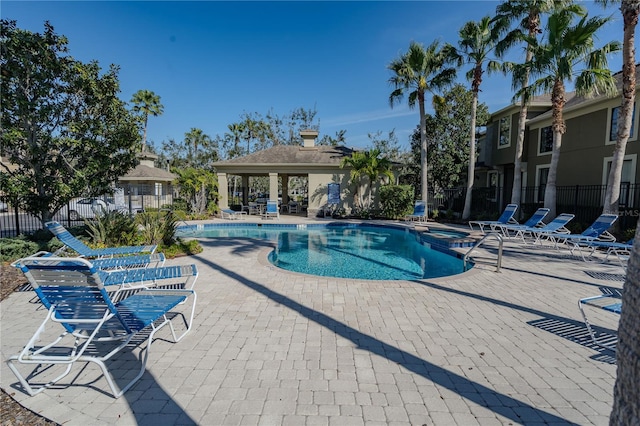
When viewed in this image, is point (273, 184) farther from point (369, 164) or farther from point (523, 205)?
point (523, 205)

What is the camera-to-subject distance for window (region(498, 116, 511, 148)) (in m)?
20.9

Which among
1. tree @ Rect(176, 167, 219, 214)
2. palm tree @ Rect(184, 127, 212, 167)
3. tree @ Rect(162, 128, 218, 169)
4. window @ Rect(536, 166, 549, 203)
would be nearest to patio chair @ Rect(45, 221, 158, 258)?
tree @ Rect(176, 167, 219, 214)

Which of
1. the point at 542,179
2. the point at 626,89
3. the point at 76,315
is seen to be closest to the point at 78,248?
the point at 76,315

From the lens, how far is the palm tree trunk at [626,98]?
10.3 m

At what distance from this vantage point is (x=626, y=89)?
10586 millimetres

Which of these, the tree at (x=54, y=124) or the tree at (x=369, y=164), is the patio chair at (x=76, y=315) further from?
the tree at (x=369, y=164)

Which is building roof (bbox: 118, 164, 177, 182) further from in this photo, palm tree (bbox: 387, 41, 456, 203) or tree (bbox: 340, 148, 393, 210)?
palm tree (bbox: 387, 41, 456, 203)

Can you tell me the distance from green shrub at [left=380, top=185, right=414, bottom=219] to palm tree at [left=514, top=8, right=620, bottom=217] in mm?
7053

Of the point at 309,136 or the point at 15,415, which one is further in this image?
the point at 309,136

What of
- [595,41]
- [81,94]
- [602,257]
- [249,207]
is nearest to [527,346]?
[602,257]

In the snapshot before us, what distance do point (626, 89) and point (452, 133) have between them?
1238 centimetres

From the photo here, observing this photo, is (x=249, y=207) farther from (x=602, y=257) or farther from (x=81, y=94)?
(x=602, y=257)

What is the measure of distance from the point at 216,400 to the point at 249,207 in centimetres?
2012

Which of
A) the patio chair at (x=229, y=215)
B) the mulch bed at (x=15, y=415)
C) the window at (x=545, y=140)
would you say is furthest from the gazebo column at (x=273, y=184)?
the mulch bed at (x=15, y=415)
